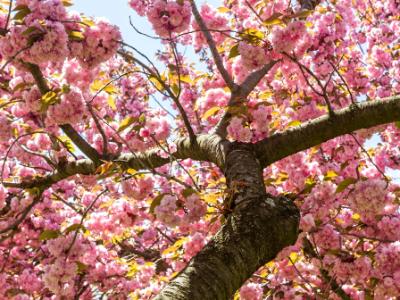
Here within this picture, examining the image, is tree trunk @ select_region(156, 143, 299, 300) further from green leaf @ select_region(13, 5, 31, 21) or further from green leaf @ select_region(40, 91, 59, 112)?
green leaf @ select_region(13, 5, 31, 21)

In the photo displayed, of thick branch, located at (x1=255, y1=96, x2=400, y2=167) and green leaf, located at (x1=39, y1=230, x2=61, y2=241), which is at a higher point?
thick branch, located at (x1=255, y1=96, x2=400, y2=167)

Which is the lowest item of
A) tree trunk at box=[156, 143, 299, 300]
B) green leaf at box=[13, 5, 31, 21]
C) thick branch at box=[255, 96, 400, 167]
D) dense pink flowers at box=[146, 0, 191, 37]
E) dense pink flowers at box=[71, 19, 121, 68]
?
tree trunk at box=[156, 143, 299, 300]

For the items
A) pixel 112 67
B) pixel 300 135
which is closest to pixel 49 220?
pixel 300 135

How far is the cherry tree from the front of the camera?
8.48 ft

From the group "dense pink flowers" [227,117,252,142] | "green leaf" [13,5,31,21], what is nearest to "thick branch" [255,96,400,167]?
"dense pink flowers" [227,117,252,142]

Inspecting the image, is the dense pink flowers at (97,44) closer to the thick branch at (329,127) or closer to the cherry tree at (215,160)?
the cherry tree at (215,160)

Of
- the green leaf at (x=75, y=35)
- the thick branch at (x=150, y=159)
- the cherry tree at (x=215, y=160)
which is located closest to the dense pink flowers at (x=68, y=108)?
the cherry tree at (x=215, y=160)

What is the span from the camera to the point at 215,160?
3250mm

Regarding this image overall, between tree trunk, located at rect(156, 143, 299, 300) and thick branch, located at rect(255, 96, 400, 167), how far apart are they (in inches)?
12.3

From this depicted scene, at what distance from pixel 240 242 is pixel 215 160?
3.98ft

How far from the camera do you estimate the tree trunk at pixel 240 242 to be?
1831mm

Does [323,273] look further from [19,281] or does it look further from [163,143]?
[19,281]

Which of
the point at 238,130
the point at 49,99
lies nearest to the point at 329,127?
the point at 238,130

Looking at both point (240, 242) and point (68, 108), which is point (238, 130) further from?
point (240, 242)
